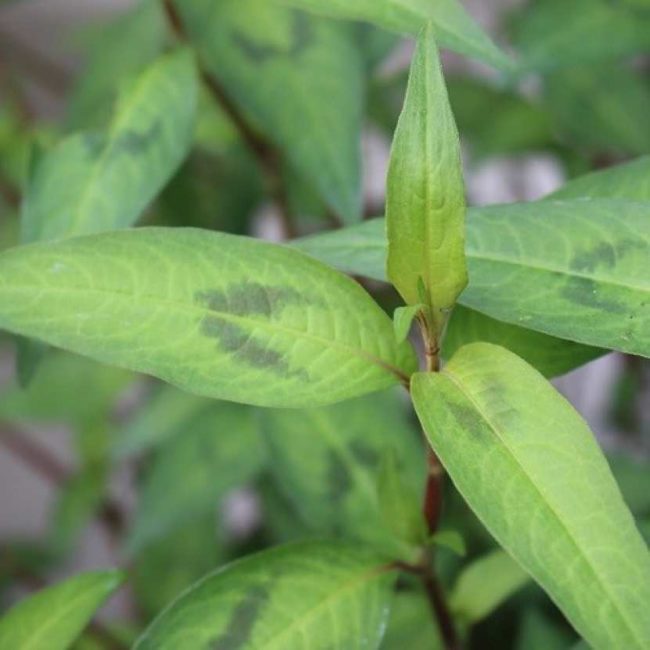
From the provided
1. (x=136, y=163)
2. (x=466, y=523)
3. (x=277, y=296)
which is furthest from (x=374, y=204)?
(x=277, y=296)

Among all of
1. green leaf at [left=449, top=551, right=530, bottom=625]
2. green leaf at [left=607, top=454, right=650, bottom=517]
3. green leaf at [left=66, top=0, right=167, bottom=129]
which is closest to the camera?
green leaf at [left=449, top=551, right=530, bottom=625]

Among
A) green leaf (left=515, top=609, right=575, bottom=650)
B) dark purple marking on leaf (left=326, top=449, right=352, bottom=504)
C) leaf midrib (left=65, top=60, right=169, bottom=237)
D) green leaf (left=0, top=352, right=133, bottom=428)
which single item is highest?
leaf midrib (left=65, top=60, right=169, bottom=237)

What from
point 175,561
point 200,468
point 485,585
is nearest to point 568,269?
point 485,585

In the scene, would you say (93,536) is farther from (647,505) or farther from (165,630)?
(165,630)

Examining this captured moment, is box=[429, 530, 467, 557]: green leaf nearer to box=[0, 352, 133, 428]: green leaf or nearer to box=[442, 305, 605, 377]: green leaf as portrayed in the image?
box=[442, 305, 605, 377]: green leaf

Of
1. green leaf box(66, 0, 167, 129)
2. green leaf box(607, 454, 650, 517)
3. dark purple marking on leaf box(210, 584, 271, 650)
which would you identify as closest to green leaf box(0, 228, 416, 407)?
dark purple marking on leaf box(210, 584, 271, 650)

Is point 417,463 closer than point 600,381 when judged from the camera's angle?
Yes

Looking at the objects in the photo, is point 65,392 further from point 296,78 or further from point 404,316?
point 404,316
